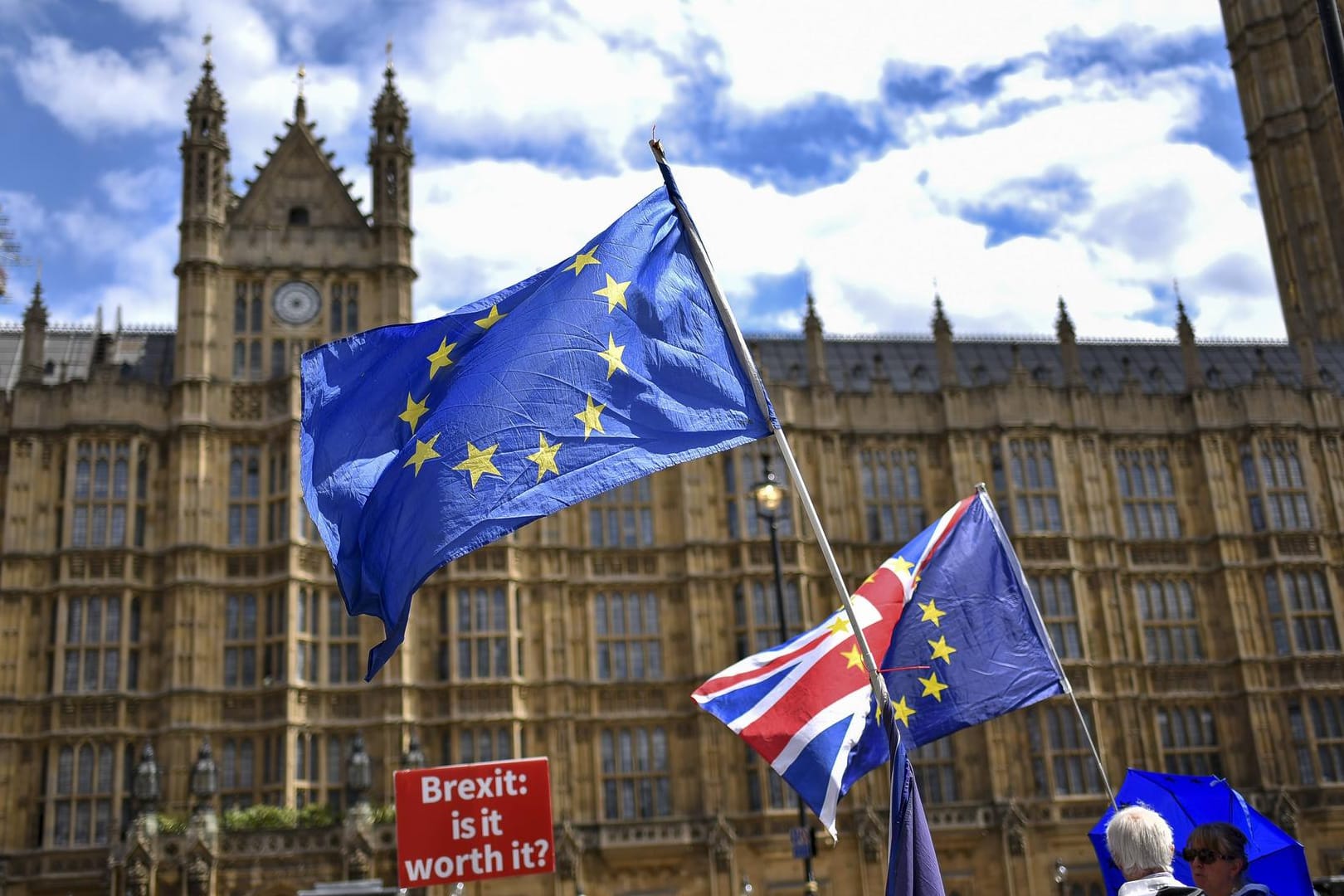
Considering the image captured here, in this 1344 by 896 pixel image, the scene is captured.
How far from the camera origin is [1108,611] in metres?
45.2

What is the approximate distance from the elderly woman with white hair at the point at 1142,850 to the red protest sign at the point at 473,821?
21.3 feet

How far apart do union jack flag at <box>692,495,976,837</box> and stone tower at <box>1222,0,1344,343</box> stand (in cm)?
4836

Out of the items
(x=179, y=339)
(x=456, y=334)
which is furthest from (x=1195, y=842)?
(x=179, y=339)

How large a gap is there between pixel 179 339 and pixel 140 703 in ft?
34.9

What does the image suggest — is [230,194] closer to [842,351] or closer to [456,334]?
[842,351]

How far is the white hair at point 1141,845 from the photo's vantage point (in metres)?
7.82

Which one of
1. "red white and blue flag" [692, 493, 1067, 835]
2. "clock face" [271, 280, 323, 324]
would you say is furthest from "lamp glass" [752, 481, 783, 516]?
"clock face" [271, 280, 323, 324]

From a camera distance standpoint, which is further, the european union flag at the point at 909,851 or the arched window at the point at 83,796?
the arched window at the point at 83,796

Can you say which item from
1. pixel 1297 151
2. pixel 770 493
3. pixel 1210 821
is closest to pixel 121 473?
pixel 770 493

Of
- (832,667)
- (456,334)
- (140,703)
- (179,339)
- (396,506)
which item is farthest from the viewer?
(179,339)

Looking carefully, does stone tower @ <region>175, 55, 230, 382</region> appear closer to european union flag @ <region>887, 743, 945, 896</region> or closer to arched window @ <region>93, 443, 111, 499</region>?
arched window @ <region>93, 443, 111, 499</region>

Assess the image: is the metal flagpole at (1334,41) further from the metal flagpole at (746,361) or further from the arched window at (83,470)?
the arched window at (83,470)

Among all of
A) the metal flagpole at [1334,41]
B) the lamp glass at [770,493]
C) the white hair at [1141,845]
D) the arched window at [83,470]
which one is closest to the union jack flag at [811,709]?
the white hair at [1141,845]

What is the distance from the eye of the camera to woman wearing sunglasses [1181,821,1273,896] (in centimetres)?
743
